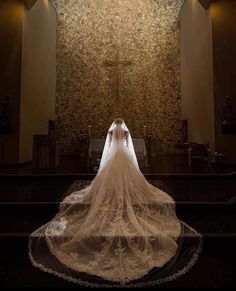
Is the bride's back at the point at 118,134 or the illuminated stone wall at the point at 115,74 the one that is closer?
the bride's back at the point at 118,134

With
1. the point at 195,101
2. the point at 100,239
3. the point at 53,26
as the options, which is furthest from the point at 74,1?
the point at 100,239

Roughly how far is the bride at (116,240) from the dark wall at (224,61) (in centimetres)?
426

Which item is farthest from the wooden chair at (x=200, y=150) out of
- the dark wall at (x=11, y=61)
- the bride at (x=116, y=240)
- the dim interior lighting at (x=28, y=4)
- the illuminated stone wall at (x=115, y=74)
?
the dim interior lighting at (x=28, y=4)

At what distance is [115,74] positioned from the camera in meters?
→ 10.8

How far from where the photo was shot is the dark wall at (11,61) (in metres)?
7.11

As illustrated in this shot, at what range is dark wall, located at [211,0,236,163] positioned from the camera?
7234mm

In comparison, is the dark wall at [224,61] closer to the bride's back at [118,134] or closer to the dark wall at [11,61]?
the bride's back at [118,134]

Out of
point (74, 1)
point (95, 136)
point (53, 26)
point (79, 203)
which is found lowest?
point (79, 203)

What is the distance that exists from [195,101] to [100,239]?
7523 mm

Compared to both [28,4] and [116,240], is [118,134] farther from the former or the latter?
[28,4]

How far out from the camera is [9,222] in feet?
11.2

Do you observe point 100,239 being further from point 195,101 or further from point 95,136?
point 95,136

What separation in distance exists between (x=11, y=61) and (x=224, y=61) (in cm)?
575

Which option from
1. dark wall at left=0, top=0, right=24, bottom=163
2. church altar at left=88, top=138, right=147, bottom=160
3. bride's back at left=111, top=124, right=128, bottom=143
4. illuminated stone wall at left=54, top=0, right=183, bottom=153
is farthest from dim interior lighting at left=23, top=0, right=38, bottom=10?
bride's back at left=111, top=124, right=128, bottom=143
